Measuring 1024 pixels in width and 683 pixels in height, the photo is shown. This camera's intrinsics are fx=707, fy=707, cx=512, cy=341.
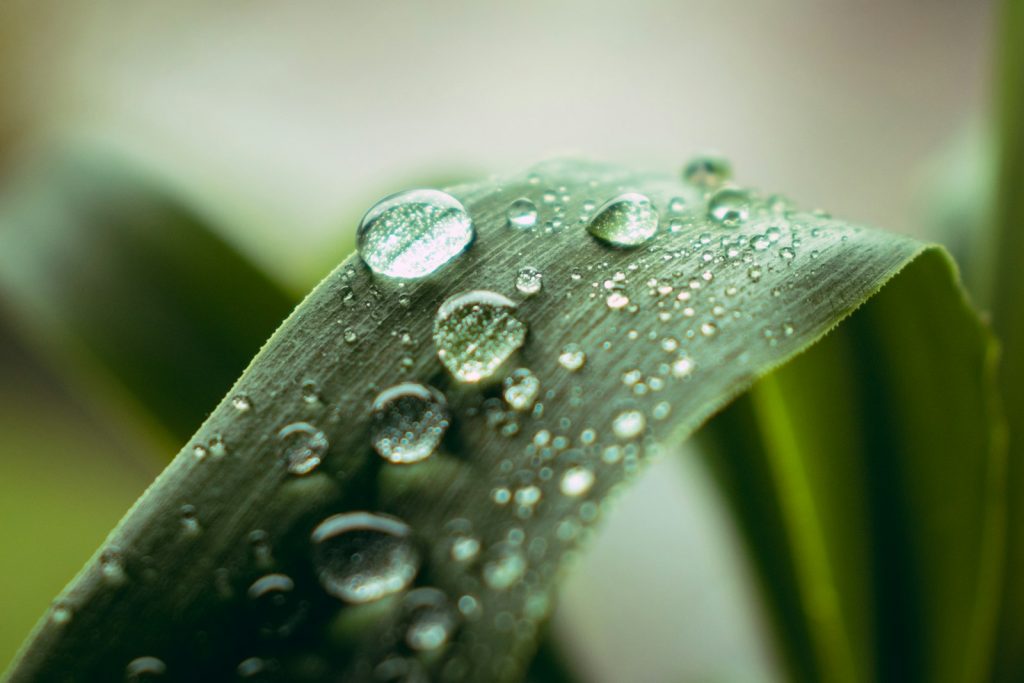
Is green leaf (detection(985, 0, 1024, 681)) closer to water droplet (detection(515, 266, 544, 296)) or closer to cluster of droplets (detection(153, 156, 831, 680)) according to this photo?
cluster of droplets (detection(153, 156, 831, 680))

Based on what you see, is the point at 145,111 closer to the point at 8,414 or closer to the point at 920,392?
the point at 8,414

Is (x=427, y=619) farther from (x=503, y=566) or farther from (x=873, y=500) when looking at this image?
(x=873, y=500)

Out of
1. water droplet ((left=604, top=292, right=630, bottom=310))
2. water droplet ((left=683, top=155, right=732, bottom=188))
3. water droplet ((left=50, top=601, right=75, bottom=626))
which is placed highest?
water droplet ((left=604, top=292, right=630, bottom=310))

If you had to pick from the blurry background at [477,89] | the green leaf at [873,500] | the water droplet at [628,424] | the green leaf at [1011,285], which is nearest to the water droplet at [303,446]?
the water droplet at [628,424]

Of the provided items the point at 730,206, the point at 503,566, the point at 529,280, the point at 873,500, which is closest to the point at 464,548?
the point at 503,566

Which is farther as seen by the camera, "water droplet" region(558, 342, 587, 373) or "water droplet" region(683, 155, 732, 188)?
"water droplet" region(683, 155, 732, 188)

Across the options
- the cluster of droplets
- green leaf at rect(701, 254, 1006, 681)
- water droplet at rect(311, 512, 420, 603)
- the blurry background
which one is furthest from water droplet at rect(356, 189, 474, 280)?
the blurry background
